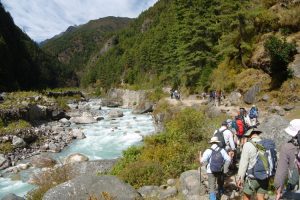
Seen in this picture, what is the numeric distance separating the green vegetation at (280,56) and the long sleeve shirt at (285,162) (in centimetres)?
1977

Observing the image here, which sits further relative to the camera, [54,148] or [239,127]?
[54,148]

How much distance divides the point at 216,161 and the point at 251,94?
19.8 meters

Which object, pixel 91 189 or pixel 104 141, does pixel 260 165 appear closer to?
pixel 91 189

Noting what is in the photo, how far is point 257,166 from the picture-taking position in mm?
6973

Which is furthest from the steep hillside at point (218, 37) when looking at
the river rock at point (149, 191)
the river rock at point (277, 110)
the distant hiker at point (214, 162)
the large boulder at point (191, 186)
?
the distant hiker at point (214, 162)

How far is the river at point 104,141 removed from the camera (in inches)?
793

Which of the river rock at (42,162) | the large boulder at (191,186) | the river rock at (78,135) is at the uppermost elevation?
the large boulder at (191,186)

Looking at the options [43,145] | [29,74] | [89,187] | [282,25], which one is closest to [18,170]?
[43,145]

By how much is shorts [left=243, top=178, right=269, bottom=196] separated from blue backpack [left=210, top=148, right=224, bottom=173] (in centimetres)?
149

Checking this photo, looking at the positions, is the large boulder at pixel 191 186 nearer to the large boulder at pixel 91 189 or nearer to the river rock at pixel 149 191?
the river rock at pixel 149 191

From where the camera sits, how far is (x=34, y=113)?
4278 cm

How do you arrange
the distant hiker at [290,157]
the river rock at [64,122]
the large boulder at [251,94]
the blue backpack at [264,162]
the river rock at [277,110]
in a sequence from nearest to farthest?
→ the distant hiker at [290,157] → the blue backpack at [264,162] → the river rock at [277,110] → the large boulder at [251,94] → the river rock at [64,122]

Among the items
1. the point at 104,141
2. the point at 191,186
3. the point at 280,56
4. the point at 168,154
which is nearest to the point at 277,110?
the point at 280,56

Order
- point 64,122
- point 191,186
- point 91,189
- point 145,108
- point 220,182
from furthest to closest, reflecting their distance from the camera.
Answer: point 145,108, point 64,122, point 191,186, point 91,189, point 220,182
